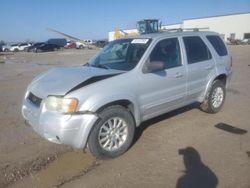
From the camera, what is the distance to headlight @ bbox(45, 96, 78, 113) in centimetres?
390

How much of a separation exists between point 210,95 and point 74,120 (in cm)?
352

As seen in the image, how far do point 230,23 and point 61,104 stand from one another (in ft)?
228

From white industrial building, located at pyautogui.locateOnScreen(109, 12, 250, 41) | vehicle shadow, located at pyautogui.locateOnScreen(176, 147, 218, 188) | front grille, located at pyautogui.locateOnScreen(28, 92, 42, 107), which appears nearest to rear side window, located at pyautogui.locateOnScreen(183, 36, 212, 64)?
vehicle shadow, located at pyautogui.locateOnScreen(176, 147, 218, 188)

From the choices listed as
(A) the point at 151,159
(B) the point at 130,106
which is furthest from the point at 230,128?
(B) the point at 130,106

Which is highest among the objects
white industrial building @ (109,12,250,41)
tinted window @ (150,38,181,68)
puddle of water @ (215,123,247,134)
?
white industrial building @ (109,12,250,41)

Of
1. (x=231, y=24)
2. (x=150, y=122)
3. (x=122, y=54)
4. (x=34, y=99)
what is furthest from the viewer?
(x=231, y=24)

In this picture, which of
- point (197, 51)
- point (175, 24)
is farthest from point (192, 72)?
point (175, 24)

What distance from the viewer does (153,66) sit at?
463 cm

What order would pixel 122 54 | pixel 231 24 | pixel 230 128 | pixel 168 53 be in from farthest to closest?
pixel 231 24, pixel 230 128, pixel 122 54, pixel 168 53

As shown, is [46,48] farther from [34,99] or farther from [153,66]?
[153,66]

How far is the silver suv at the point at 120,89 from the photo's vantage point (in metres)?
3.96

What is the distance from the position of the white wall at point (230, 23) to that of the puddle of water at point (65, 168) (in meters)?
66.8

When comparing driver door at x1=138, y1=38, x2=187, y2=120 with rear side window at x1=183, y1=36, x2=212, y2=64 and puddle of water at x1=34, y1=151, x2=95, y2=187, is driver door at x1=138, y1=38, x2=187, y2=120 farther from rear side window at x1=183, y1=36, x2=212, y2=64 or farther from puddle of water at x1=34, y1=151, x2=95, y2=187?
puddle of water at x1=34, y1=151, x2=95, y2=187

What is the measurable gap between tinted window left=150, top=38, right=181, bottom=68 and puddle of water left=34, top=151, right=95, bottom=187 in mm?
1997
